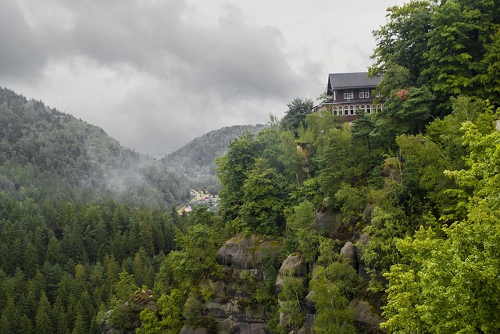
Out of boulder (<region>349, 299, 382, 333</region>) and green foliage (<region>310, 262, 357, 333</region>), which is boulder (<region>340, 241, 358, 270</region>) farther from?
boulder (<region>349, 299, 382, 333</region>)

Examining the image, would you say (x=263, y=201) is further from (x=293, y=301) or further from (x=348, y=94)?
(x=348, y=94)

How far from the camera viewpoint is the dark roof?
67.4m

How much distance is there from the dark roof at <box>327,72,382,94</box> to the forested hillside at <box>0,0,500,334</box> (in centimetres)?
790

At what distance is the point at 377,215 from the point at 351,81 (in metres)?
43.1

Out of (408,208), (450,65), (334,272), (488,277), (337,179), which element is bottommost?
(334,272)

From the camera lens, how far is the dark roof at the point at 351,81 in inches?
2655

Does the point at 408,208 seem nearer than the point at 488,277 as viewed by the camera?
No

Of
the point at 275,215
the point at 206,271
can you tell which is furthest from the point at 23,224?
the point at 275,215

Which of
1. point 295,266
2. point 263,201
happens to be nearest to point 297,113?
point 263,201

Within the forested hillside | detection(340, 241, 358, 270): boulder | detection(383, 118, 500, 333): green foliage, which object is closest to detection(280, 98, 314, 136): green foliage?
the forested hillside

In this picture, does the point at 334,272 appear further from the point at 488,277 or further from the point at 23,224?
the point at 23,224

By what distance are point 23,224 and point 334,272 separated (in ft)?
520

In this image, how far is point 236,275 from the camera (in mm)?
54281

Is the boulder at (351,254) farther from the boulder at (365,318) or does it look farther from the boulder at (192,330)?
the boulder at (192,330)
